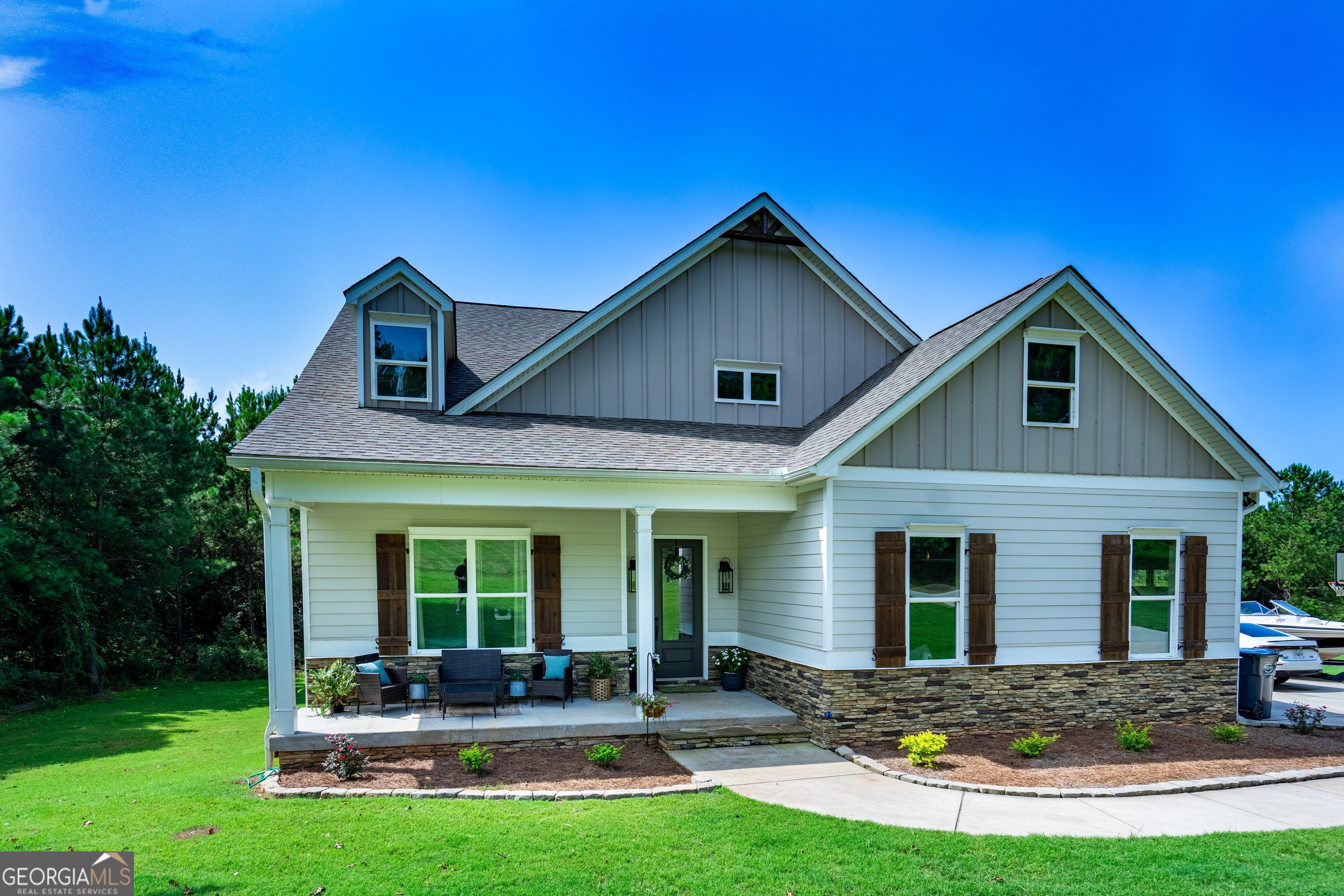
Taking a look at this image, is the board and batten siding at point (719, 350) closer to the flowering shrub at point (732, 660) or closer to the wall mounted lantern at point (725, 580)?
the wall mounted lantern at point (725, 580)

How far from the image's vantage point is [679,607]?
12.5m

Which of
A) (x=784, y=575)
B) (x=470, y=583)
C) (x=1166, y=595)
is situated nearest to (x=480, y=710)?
(x=470, y=583)

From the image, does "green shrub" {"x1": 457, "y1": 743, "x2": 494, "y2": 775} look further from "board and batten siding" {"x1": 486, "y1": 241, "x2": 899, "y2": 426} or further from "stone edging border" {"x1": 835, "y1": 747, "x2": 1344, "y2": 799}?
"board and batten siding" {"x1": 486, "y1": 241, "x2": 899, "y2": 426}

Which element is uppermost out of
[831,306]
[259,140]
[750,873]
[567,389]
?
[259,140]

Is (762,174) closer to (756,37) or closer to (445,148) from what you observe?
(756,37)

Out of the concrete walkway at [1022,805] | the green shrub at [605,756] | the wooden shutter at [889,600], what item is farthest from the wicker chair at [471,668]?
the wooden shutter at [889,600]

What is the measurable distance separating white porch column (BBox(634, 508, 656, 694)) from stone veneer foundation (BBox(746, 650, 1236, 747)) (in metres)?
2.05

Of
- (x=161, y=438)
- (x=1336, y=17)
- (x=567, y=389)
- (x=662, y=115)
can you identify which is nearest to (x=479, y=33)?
(x=662, y=115)

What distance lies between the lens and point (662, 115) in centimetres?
1421

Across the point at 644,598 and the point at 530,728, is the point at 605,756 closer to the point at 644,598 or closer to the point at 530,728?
the point at 530,728

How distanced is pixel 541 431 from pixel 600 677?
3.73 metres

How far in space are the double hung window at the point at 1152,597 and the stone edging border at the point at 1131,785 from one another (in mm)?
2450

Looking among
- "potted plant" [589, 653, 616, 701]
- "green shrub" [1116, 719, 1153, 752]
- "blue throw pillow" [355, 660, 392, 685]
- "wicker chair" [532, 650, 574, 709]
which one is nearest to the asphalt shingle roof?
"blue throw pillow" [355, 660, 392, 685]

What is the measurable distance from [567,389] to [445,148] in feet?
16.3
